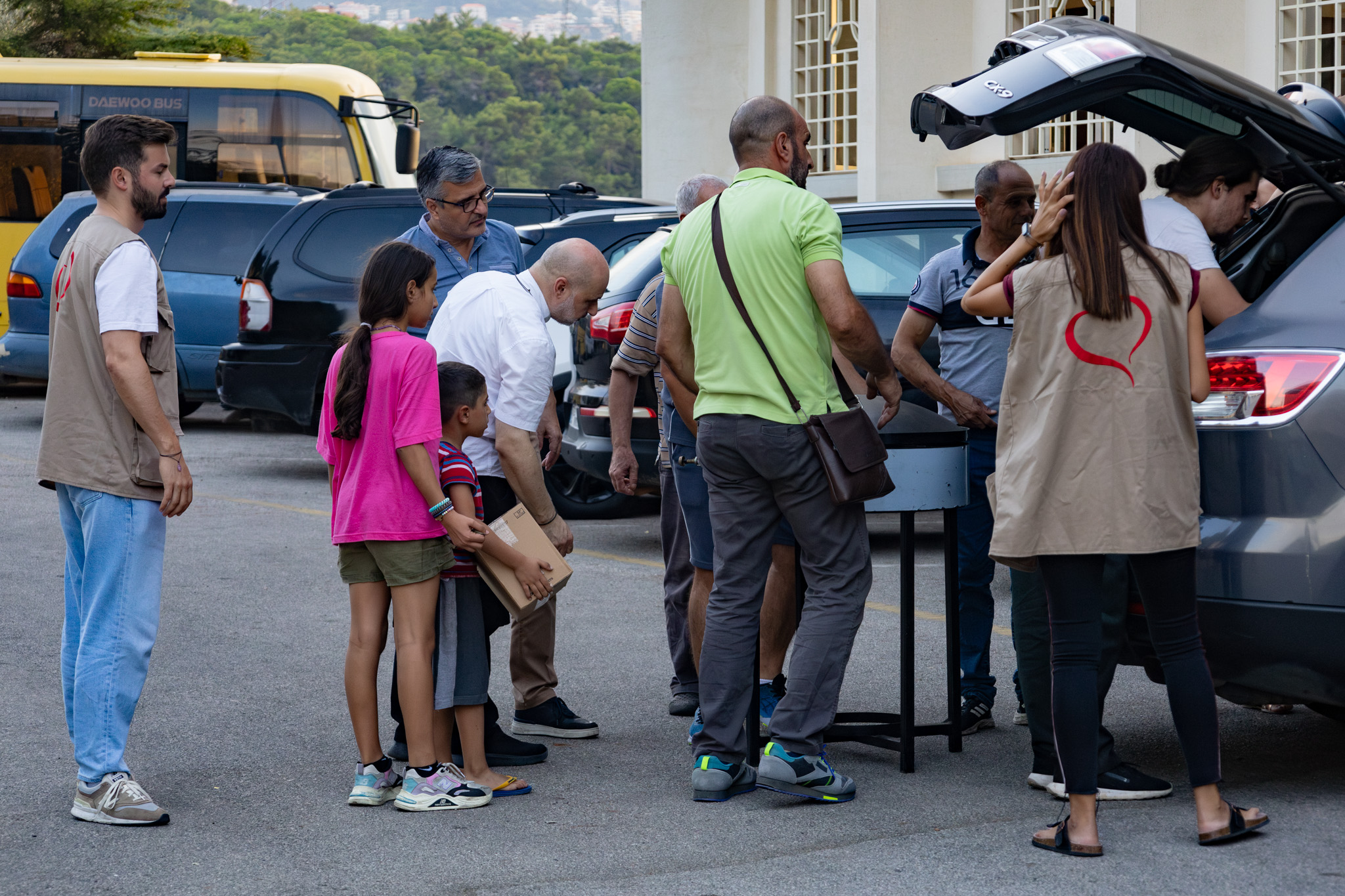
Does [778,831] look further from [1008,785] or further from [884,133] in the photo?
[884,133]

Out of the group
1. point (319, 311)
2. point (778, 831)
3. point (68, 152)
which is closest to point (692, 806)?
point (778, 831)

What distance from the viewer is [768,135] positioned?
4367mm

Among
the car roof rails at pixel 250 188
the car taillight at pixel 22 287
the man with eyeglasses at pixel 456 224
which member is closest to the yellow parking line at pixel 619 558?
the man with eyeglasses at pixel 456 224

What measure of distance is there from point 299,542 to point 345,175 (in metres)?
10.5

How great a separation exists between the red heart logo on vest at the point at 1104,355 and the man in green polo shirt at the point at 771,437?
625mm

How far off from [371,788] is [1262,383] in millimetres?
2581

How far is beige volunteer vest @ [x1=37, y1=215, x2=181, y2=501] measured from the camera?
4.09 meters

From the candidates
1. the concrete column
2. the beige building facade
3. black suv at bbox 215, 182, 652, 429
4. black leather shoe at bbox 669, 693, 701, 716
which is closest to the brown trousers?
black leather shoe at bbox 669, 693, 701, 716

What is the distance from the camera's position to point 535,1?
158500 millimetres

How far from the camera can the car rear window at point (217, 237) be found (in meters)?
14.0

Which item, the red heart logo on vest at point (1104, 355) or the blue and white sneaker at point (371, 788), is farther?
the blue and white sneaker at point (371, 788)

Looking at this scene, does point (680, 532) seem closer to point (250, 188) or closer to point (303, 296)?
point (303, 296)

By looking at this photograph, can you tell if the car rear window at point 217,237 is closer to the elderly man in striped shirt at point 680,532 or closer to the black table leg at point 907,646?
the elderly man in striped shirt at point 680,532

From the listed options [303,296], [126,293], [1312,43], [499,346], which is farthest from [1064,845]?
[1312,43]
